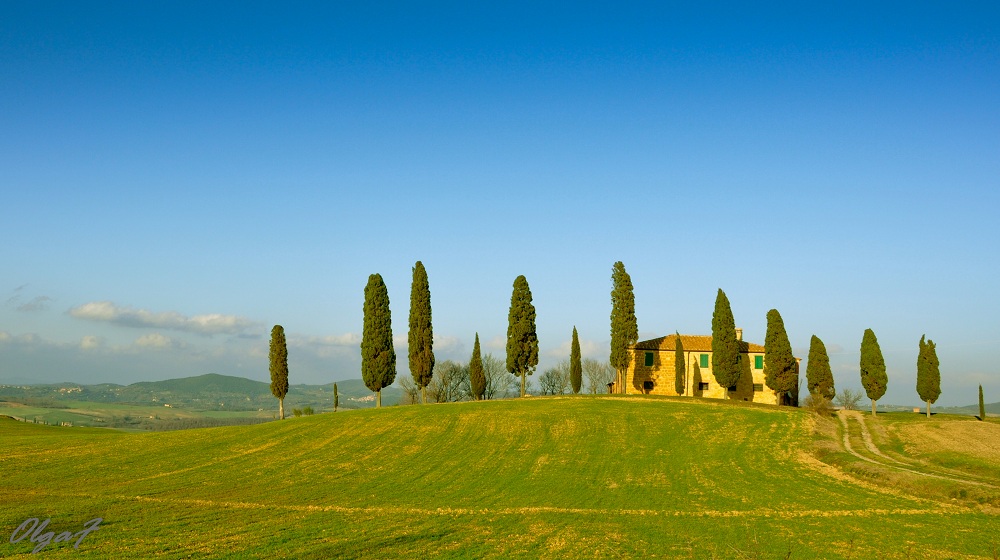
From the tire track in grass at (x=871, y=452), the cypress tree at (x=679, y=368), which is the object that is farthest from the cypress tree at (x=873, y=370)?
the cypress tree at (x=679, y=368)

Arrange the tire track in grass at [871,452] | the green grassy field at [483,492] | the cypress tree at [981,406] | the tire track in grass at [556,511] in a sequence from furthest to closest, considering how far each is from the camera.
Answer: the cypress tree at [981,406], the tire track in grass at [871,452], the tire track in grass at [556,511], the green grassy field at [483,492]

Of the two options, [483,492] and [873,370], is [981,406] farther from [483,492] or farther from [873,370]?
[483,492]

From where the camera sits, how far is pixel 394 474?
41125 millimetres

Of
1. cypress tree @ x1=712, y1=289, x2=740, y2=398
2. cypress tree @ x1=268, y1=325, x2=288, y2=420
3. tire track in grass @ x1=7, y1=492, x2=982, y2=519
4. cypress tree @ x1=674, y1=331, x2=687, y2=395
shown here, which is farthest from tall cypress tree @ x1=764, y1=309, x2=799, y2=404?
cypress tree @ x1=268, y1=325, x2=288, y2=420

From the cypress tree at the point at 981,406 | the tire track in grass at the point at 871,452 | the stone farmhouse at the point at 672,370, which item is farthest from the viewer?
the stone farmhouse at the point at 672,370

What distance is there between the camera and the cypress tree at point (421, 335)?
249 ft

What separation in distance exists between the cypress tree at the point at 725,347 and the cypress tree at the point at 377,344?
3498cm

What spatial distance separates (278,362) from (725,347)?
48.4 metres

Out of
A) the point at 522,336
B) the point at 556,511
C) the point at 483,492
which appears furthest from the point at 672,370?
the point at 556,511

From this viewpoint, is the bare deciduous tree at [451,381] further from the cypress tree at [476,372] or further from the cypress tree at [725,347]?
the cypress tree at [725,347]

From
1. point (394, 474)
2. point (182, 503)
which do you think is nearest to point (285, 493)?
point (182, 503)

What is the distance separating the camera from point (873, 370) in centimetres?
7350

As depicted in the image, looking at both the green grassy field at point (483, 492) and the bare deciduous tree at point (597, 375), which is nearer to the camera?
the green grassy field at point (483, 492)

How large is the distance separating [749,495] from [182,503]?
26.3 m
